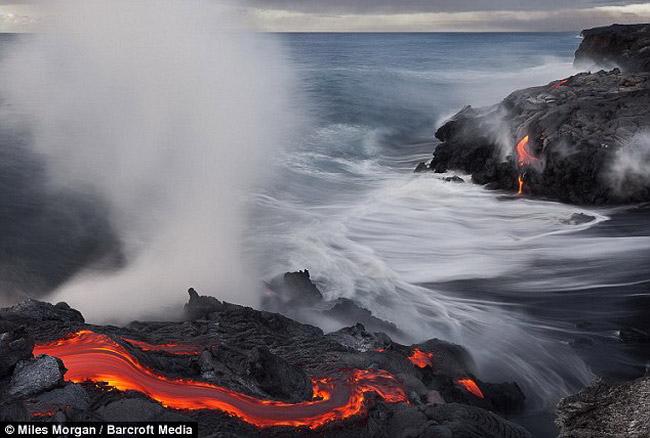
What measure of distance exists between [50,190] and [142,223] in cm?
376

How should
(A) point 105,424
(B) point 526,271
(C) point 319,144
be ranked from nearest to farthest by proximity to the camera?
(A) point 105,424 → (B) point 526,271 → (C) point 319,144

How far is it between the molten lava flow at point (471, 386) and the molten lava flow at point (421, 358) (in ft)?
1.53

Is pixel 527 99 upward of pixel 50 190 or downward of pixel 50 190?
upward

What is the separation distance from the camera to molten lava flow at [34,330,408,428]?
17.4 ft

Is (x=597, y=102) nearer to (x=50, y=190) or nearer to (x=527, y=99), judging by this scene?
(x=527, y=99)

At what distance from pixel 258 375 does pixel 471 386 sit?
308 centimetres

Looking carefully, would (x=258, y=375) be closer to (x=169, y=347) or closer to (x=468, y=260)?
(x=169, y=347)

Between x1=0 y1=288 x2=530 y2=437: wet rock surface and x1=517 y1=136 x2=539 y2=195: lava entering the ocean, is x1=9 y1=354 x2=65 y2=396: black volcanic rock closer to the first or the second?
x1=0 y1=288 x2=530 y2=437: wet rock surface

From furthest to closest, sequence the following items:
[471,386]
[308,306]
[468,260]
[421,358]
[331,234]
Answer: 1. [331,234]
2. [468,260]
3. [308,306]
4. [421,358]
5. [471,386]

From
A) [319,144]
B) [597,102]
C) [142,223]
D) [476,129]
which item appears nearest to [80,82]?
[319,144]

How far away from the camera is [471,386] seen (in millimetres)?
7172

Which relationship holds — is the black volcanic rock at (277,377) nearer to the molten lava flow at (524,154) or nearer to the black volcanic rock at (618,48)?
the molten lava flow at (524,154)

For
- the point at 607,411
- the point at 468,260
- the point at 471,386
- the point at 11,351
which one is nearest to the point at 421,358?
the point at 471,386

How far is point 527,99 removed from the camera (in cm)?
2023
